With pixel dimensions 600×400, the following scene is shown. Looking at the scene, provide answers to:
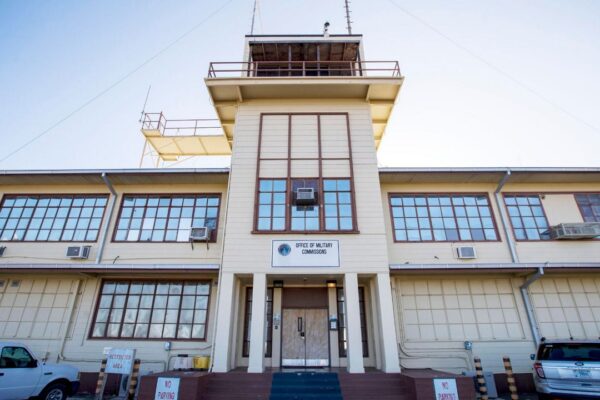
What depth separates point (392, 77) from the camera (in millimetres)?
11375

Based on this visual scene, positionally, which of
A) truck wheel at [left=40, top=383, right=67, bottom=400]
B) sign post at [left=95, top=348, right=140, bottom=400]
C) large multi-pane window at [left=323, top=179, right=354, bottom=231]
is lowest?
truck wheel at [left=40, top=383, right=67, bottom=400]

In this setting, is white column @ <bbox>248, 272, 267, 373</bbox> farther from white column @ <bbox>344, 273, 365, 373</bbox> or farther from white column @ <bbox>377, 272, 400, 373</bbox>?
white column @ <bbox>377, 272, 400, 373</bbox>

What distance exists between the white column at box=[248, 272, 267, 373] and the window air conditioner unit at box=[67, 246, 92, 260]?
6.01 m

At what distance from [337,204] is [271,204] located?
85.0 inches

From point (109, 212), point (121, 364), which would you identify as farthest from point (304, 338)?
point (109, 212)

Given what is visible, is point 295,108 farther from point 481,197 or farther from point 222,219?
point 481,197

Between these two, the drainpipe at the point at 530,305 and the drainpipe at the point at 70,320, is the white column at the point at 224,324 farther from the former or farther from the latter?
the drainpipe at the point at 530,305

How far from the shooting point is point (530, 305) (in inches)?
396

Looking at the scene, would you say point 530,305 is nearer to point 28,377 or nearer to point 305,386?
point 305,386

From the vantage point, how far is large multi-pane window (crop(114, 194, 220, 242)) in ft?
35.8

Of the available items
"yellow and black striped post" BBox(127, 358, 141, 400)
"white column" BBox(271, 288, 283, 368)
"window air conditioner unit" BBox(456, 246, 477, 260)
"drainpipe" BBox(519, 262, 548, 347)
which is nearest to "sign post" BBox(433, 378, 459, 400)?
"window air conditioner unit" BBox(456, 246, 477, 260)

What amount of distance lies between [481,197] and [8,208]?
17502 millimetres

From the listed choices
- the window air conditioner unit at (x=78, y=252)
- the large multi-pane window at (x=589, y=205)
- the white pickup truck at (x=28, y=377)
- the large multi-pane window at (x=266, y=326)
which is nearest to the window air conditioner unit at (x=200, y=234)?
the large multi-pane window at (x=266, y=326)

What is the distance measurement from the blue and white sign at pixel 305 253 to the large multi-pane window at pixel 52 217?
22.0ft
